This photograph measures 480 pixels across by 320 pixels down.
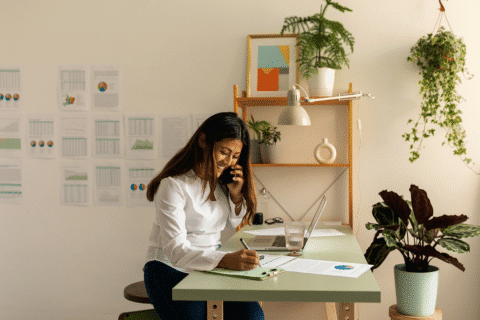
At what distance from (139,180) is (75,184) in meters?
0.47

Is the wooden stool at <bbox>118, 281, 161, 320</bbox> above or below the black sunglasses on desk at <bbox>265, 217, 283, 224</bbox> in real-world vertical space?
below

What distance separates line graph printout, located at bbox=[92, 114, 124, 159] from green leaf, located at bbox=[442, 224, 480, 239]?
209 centimetres

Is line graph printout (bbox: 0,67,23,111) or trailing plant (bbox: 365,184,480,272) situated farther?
line graph printout (bbox: 0,67,23,111)

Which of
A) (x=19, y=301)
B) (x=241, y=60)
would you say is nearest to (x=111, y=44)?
(x=241, y=60)

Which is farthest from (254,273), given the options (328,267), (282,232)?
(282,232)

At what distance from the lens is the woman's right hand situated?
150 cm

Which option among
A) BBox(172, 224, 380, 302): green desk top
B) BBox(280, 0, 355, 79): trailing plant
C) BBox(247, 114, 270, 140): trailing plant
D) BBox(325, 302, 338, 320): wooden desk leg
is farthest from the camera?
BBox(247, 114, 270, 140): trailing plant

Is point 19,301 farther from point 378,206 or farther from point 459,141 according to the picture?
point 459,141

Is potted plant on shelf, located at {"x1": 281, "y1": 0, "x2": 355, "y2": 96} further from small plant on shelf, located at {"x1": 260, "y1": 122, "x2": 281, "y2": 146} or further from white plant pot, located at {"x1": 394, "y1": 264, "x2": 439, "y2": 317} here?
white plant pot, located at {"x1": 394, "y1": 264, "x2": 439, "y2": 317}

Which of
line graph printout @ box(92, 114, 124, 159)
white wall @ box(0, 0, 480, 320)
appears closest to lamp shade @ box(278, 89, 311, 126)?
white wall @ box(0, 0, 480, 320)

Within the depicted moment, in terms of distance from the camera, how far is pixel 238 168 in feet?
6.81

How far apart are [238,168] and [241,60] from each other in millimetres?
1125

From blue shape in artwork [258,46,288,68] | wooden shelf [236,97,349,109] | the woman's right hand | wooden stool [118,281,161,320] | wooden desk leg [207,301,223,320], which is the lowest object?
wooden stool [118,281,161,320]

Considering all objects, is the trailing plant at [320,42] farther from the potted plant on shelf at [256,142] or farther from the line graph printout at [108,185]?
the line graph printout at [108,185]
